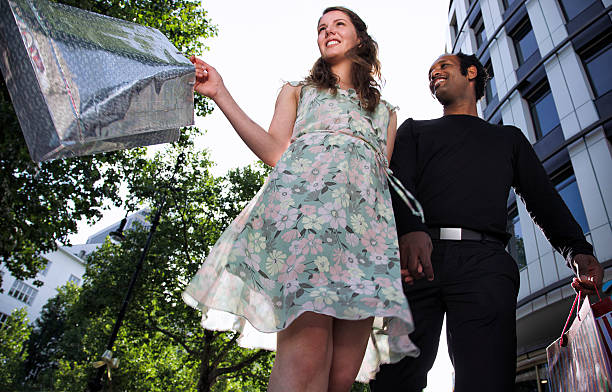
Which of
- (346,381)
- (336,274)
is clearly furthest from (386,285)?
(346,381)

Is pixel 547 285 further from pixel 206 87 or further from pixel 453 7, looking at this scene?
pixel 453 7

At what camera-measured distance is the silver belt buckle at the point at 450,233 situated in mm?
2354

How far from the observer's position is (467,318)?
7.00 feet

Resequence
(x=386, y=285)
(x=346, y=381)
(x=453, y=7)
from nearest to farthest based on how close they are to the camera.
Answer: (x=386, y=285)
(x=346, y=381)
(x=453, y=7)

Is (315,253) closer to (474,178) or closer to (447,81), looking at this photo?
(474,178)

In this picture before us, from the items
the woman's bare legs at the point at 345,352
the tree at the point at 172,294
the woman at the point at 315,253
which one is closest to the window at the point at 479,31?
the tree at the point at 172,294

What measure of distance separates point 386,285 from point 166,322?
784 inches

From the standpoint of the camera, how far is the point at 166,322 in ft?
63.9

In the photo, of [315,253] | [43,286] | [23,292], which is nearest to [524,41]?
[315,253]

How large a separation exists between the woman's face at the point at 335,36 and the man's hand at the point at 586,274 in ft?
6.08

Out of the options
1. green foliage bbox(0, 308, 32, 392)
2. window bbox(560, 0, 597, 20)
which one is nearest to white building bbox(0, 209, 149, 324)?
green foliage bbox(0, 308, 32, 392)

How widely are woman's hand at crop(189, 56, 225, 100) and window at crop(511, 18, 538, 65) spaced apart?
1742cm

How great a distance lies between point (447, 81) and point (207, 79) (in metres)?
1.90

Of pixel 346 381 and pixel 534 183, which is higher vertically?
pixel 534 183
